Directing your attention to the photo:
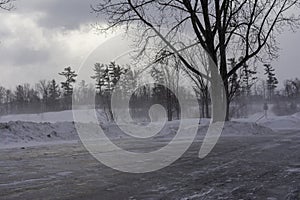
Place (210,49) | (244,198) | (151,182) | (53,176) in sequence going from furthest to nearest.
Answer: (210,49)
(53,176)
(151,182)
(244,198)

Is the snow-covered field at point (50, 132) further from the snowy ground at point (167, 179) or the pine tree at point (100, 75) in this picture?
the pine tree at point (100, 75)

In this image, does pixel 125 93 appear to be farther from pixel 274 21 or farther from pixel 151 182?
pixel 151 182

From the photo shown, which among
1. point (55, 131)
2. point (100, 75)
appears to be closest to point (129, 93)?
point (100, 75)

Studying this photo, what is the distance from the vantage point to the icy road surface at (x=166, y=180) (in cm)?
612

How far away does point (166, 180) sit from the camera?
286 inches

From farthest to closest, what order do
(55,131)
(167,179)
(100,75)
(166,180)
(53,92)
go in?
(53,92) → (100,75) → (55,131) → (167,179) → (166,180)

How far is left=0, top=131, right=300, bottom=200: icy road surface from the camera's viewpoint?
6117mm

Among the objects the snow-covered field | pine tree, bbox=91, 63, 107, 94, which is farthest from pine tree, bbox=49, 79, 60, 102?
the snow-covered field

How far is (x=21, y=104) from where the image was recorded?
127 meters

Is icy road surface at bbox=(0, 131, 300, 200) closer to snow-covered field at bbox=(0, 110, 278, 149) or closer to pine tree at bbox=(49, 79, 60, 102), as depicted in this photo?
snow-covered field at bbox=(0, 110, 278, 149)

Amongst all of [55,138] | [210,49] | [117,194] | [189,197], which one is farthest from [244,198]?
[210,49]

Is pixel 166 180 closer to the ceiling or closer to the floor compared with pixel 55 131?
closer to the floor

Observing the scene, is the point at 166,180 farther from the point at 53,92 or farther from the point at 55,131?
the point at 53,92

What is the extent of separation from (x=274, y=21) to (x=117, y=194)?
2268 centimetres
